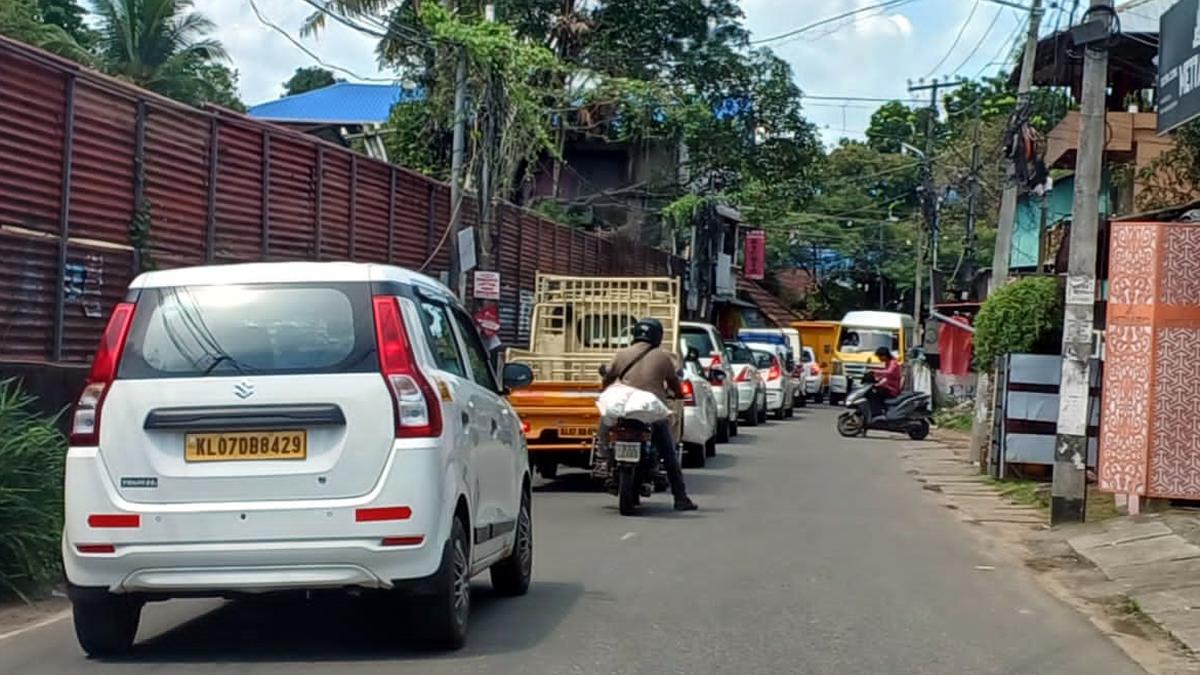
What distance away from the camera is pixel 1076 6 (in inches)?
650

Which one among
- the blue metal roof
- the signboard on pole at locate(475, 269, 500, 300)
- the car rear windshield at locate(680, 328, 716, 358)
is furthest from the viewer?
the blue metal roof

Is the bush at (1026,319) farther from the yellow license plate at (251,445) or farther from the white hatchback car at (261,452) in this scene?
the yellow license plate at (251,445)

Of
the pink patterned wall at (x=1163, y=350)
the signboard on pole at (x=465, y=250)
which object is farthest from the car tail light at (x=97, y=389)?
the signboard on pole at (x=465, y=250)

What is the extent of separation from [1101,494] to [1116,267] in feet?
10.8

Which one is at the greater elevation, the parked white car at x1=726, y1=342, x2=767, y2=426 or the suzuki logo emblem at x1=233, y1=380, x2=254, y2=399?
the suzuki logo emblem at x1=233, y1=380, x2=254, y2=399

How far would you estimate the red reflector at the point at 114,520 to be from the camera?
286 inches

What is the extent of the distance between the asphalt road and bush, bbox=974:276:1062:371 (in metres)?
4.83

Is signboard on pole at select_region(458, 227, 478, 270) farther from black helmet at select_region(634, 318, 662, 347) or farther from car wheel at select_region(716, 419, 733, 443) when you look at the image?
black helmet at select_region(634, 318, 662, 347)

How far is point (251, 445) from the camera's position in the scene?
23.9 ft

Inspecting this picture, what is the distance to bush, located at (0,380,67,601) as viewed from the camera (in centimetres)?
961

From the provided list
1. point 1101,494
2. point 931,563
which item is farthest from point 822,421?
point 931,563

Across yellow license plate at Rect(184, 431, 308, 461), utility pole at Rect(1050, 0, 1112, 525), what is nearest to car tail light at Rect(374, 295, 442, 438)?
yellow license plate at Rect(184, 431, 308, 461)

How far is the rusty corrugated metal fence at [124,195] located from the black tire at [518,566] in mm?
4833

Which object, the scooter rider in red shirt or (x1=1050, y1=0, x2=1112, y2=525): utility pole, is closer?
(x1=1050, y1=0, x2=1112, y2=525): utility pole
